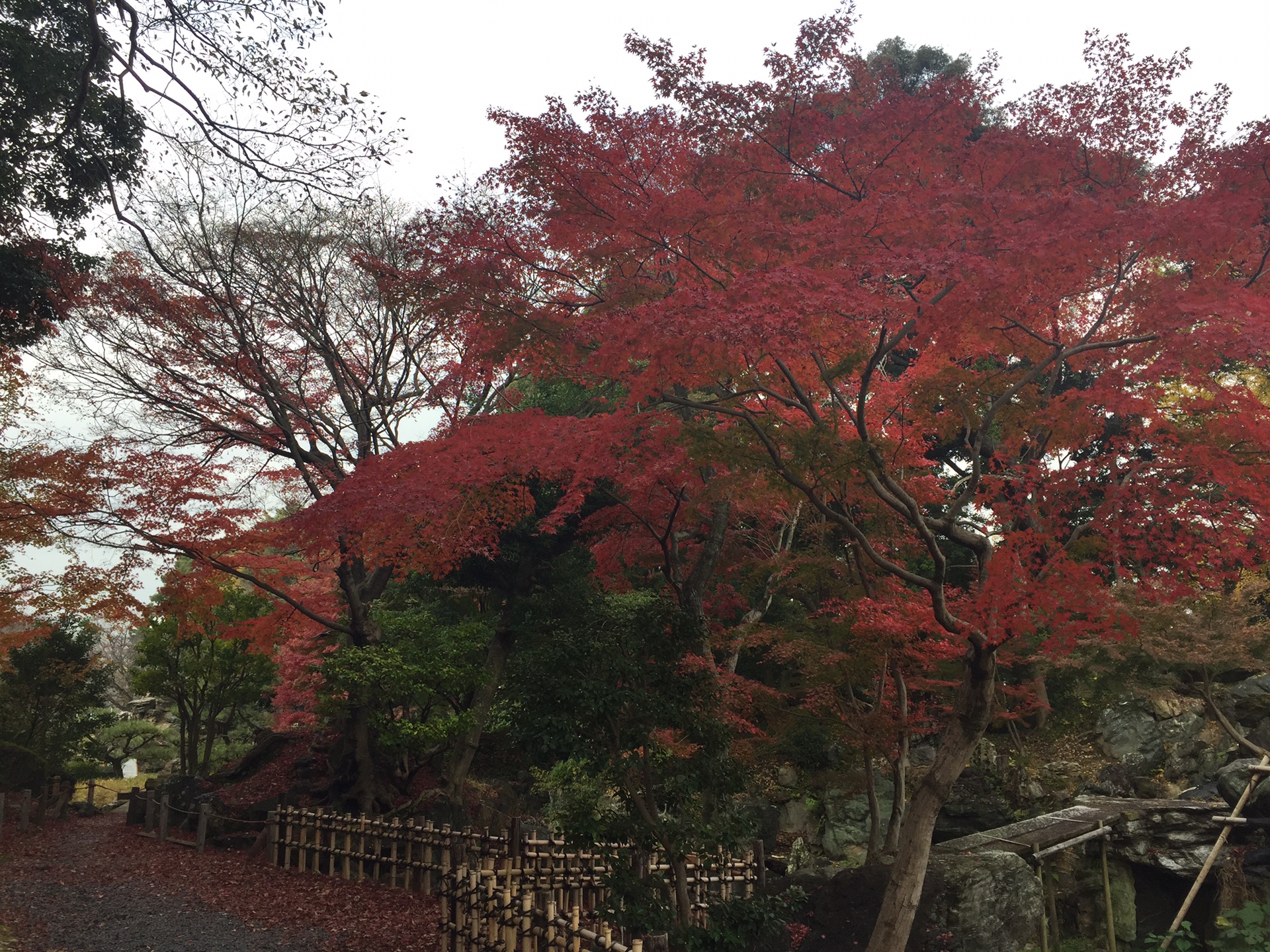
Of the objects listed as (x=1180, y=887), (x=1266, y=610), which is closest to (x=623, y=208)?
(x=1180, y=887)

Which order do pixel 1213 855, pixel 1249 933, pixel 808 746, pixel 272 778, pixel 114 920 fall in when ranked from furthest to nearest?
pixel 272 778 → pixel 808 746 → pixel 114 920 → pixel 1213 855 → pixel 1249 933

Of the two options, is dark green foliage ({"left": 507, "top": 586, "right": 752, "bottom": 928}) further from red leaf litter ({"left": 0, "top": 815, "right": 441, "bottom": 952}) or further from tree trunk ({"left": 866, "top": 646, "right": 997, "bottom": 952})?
red leaf litter ({"left": 0, "top": 815, "right": 441, "bottom": 952})

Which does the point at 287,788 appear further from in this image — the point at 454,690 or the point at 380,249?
the point at 380,249

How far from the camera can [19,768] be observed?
17625 mm

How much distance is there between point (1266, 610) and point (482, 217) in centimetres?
1676

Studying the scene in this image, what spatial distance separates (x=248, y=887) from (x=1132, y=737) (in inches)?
596

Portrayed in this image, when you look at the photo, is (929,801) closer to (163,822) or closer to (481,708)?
(481,708)

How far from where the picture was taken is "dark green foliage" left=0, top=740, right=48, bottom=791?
17391 millimetres

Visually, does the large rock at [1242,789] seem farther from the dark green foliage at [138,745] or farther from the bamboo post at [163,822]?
the dark green foliage at [138,745]

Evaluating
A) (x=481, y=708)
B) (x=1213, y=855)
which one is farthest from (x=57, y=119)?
(x=1213, y=855)

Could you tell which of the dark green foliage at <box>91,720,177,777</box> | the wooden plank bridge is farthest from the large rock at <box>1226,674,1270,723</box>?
the dark green foliage at <box>91,720,177,777</box>

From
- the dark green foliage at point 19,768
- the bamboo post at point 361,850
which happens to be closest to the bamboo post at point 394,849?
the bamboo post at point 361,850

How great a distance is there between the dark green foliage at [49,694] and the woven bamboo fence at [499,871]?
8.57m

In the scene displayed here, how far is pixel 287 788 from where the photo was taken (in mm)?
15516
